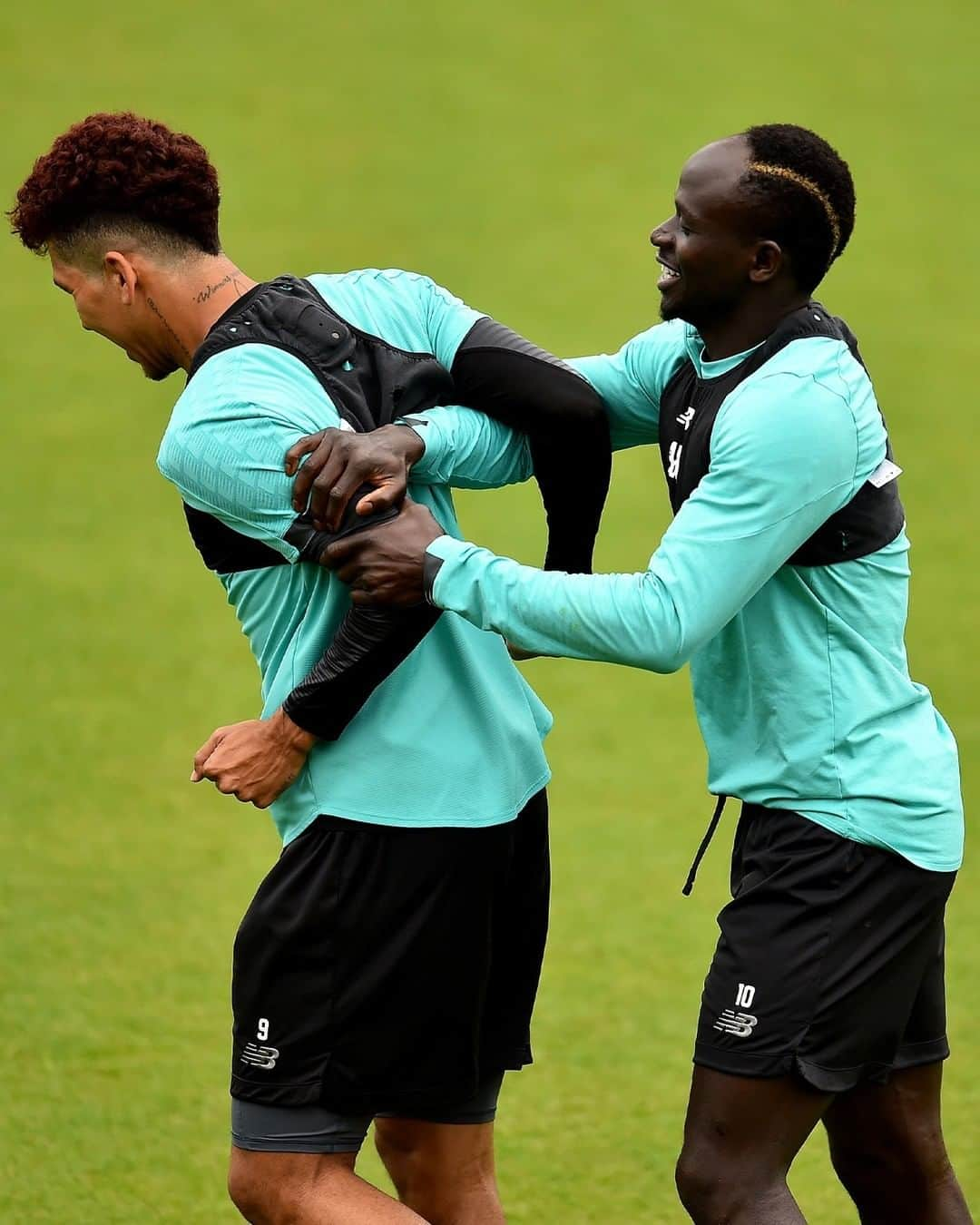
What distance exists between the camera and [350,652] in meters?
2.91

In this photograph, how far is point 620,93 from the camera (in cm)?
1242

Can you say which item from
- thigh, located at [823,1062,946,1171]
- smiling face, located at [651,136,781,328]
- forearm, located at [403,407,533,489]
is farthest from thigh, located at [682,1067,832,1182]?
smiling face, located at [651,136,781,328]

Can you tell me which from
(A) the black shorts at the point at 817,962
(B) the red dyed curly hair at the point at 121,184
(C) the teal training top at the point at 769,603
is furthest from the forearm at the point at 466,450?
(A) the black shorts at the point at 817,962

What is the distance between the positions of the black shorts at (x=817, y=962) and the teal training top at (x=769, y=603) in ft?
0.17

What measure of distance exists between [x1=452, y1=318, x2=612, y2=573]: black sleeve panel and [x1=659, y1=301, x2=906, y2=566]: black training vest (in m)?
0.17

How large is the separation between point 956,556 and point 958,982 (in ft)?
10.5

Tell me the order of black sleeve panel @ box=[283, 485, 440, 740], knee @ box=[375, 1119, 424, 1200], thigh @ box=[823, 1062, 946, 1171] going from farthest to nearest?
knee @ box=[375, 1119, 424, 1200] → thigh @ box=[823, 1062, 946, 1171] → black sleeve panel @ box=[283, 485, 440, 740]

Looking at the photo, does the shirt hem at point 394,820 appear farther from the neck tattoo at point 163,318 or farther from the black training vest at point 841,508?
the neck tattoo at point 163,318

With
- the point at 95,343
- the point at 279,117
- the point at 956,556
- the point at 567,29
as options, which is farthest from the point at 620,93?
the point at 956,556

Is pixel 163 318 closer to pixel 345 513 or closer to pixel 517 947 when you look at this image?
pixel 345 513

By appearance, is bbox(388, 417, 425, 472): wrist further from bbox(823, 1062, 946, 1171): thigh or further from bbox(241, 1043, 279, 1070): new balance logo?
bbox(823, 1062, 946, 1171): thigh

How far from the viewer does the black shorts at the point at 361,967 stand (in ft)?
9.89

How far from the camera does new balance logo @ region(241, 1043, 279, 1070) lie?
3025mm

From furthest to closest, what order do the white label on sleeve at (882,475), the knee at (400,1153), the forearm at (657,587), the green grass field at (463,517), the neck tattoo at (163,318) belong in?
the green grass field at (463,517) < the knee at (400,1153) < the neck tattoo at (163,318) < the white label on sleeve at (882,475) < the forearm at (657,587)
